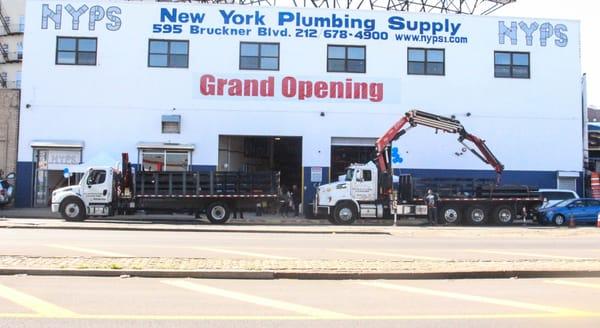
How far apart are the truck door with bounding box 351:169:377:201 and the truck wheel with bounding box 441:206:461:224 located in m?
3.34

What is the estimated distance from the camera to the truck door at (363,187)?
28.2 meters

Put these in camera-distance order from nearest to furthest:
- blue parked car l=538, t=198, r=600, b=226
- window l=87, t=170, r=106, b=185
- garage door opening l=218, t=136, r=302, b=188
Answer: window l=87, t=170, r=106, b=185
blue parked car l=538, t=198, r=600, b=226
garage door opening l=218, t=136, r=302, b=188

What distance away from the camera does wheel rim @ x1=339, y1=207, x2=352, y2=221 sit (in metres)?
27.9

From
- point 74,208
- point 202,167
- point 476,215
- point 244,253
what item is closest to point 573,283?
point 244,253

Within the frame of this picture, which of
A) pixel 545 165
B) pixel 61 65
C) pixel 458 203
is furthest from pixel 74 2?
pixel 545 165

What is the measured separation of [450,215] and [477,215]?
4.05 feet

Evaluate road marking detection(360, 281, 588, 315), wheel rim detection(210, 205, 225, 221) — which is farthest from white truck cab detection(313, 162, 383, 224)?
road marking detection(360, 281, 588, 315)

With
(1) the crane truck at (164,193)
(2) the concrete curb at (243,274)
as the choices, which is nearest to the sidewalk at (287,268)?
(2) the concrete curb at (243,274)

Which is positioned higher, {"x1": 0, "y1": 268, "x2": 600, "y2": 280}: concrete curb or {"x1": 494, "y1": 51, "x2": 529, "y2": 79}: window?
{"x1": 494, "y1": 51, "x2": 529, "y2": 79}: window

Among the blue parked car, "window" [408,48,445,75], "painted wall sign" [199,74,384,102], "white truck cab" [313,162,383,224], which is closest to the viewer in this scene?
"white truck cab" [313,162,383,224]

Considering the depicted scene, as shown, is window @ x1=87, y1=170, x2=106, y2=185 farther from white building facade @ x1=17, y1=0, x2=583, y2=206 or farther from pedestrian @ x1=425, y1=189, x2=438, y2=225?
pedestrian @ x1=425, y1=189, x2=438, y2=225

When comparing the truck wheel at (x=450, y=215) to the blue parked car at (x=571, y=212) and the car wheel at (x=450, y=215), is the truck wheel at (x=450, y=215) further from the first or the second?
the blue parked car at (x=571, y=212)

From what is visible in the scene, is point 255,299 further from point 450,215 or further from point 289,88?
point 289,88

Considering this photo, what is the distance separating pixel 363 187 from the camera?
2822 centimetres
